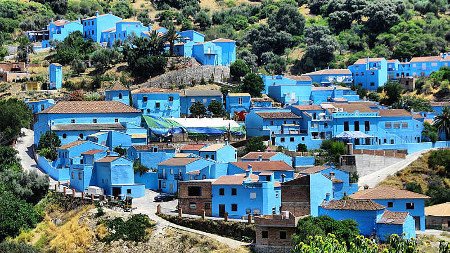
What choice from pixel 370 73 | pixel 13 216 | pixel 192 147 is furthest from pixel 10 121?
pixel 370 73

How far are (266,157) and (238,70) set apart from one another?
22.7m

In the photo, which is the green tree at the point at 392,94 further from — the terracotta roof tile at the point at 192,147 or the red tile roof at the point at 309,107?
the terracotta roof tile at the point at 192,147

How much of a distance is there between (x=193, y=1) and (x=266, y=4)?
854 centimetres

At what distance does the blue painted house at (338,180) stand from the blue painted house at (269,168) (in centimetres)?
91

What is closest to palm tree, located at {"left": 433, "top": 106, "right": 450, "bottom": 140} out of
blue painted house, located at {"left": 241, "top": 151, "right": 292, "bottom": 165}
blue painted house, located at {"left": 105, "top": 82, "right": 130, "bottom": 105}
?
blue painted house, located at {"left": 241, "top": 151, "right": 292, "bottom": 165}

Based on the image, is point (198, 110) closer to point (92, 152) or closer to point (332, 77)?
point (92, 152)

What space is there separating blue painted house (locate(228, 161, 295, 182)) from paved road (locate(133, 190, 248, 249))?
159 inches

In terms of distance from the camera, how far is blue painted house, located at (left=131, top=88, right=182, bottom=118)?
72250mm

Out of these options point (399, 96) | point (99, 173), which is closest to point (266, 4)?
point (399, 96)

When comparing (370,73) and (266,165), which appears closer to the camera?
(266,165)

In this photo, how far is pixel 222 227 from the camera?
52.7m

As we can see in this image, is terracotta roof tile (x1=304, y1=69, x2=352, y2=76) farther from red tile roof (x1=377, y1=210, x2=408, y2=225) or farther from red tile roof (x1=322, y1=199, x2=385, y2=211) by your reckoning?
red tile roof (x1=377, y1=210, x2=408, y2=225)

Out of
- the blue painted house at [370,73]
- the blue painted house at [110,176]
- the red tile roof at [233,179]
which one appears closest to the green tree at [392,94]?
the blue painted house at [370,73]

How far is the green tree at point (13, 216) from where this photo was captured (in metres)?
56.1
